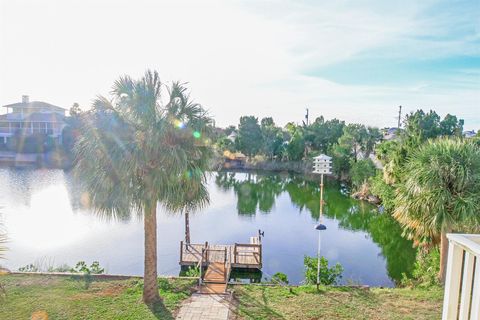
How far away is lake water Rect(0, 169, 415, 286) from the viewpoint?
14367 millimetres

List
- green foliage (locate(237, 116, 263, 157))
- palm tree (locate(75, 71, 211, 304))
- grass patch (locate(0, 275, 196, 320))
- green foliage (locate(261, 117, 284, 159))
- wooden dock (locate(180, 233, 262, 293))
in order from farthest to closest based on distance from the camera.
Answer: green foliage (locate(261, 117, 284, 159)) → green foliage (locate(237, 116, 263, 157)) → wooden dock (locate(180, 233, 262, 293)) → grass patch (locate(0, 275, 196, 320)) → palm tree (locate(75, 71, 211, 304))

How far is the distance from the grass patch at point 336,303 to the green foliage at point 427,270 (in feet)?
1.76

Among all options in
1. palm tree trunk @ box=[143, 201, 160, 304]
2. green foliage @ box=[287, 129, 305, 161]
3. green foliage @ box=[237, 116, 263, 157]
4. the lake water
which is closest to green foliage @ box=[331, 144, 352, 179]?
green foliage @ box=[287, 129, 305, 161]

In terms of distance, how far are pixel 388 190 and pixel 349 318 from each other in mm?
16310

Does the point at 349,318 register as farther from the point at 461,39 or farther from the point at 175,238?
the point at 175,238

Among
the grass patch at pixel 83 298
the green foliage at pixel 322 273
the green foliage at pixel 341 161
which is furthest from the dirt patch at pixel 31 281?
the green foliage at pixel 341 161

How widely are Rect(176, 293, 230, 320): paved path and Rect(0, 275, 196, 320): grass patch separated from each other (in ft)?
0.75

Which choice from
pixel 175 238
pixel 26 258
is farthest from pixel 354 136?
pixel 26 258

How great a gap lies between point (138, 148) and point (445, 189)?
801 centimetres

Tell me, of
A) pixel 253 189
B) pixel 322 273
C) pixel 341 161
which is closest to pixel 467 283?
pixel 322 273

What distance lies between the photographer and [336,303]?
8250mm

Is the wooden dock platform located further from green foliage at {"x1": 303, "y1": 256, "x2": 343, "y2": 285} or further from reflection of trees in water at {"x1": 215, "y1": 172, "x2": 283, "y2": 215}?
reflection of trees in water at {"x1": 215, "y1": 172, "x2": 283, "y2": 215}

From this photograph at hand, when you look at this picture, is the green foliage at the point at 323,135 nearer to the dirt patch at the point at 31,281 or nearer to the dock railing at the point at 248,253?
the dock railing at the point at 248,253

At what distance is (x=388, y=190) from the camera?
22.1 meters
